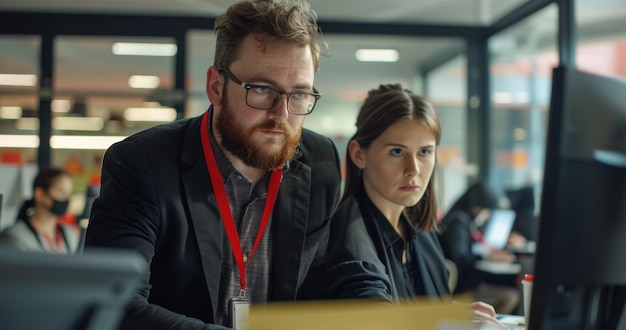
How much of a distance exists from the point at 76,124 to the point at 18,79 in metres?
0.76

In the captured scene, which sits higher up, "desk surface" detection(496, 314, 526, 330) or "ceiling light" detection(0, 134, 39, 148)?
"ceiling light" detection(0, 134, 39, 148)

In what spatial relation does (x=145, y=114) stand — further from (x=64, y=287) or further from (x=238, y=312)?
(x=64, y=287)

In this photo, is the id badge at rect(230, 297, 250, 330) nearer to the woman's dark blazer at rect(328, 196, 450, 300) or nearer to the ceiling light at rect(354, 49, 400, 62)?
the woman's dark blazer at rect(328, 196, 450, 300)

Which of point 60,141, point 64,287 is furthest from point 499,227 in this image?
point 64,287

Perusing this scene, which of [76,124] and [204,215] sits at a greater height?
[76,124]

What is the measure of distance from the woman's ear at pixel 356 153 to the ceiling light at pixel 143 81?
5537mm

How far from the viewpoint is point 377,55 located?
780cm

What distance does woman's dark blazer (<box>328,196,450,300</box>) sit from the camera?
169 cm

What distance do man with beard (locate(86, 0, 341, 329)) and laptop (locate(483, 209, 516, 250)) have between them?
4.65 metres

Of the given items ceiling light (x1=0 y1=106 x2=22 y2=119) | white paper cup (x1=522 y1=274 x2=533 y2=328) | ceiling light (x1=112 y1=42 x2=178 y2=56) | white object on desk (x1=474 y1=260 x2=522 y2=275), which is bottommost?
white object on desk (x1=474 y1=260 x2=522 y2=275)

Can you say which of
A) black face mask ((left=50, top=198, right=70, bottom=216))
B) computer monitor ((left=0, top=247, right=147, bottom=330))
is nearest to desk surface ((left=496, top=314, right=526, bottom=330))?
computer monitor ((left=0, top=247, right=147, bottom=330))

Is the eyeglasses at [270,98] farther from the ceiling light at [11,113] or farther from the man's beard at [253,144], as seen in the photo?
the ceiling light at [11,113]

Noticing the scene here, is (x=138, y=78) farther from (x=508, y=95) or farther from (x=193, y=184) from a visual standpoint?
(x=193, y=184)

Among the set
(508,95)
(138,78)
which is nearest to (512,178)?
(508,95)
